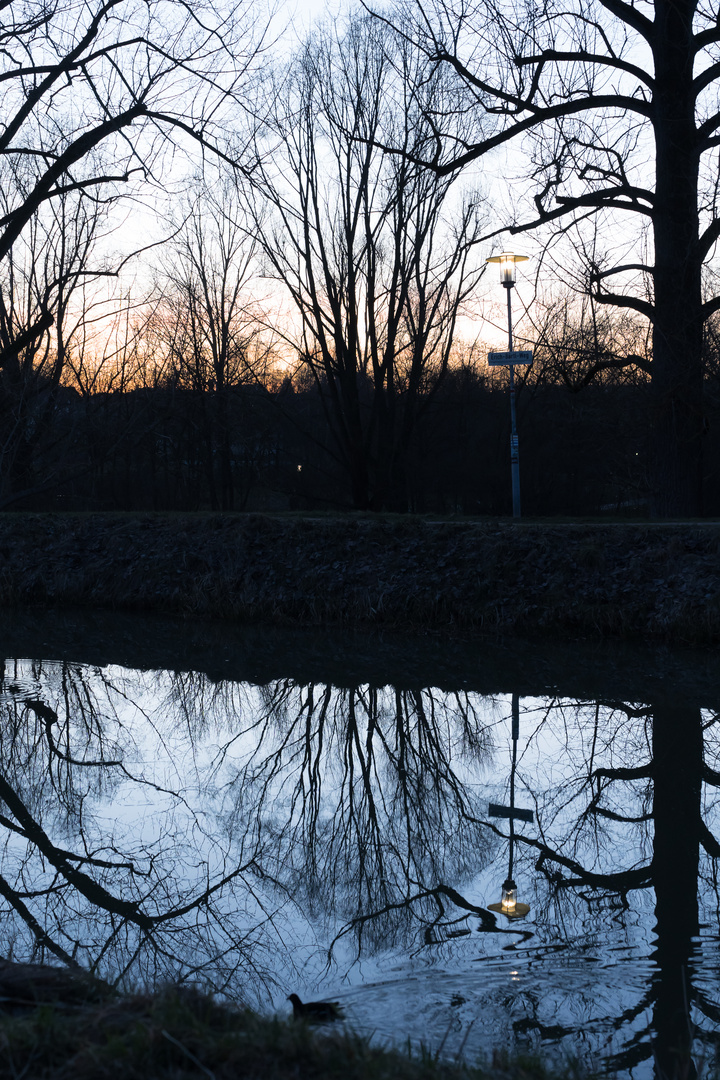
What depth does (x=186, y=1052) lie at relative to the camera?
272 cm

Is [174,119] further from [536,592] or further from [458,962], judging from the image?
[458,962]

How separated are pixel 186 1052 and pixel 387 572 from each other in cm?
1258

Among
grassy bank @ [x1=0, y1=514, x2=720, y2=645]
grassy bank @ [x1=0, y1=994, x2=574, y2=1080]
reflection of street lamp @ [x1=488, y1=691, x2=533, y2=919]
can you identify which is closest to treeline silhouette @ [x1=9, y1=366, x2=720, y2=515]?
grassy bank @ [x1=0, y1=514, x2=720, y2=645]

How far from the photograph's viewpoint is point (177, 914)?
5039mm

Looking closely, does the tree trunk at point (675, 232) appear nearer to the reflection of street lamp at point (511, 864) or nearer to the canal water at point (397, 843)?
the canal water at point (397, 843)

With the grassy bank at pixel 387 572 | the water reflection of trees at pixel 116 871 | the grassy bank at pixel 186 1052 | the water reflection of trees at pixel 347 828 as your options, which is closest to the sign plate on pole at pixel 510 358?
the grassy bank at pixel 387 572

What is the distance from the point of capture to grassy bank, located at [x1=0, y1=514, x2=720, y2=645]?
13594mm

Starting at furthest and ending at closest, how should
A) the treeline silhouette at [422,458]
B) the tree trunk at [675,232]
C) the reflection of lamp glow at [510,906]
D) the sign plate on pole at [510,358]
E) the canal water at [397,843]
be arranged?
the treeline silhouette at [422,458]
the sign plate on pole at [510,358]
the tree trunk at [675,232]
the reflection of lamp glow at [510,906]
the canal water at [397,843]

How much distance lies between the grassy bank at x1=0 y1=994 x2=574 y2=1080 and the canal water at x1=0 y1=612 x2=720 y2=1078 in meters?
0.53

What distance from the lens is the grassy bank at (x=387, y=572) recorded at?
1359 centimetres

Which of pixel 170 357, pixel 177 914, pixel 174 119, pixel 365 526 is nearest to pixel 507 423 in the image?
pixel 170 357

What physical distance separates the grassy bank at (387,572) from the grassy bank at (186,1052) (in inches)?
423

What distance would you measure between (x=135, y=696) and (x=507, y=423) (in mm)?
25461

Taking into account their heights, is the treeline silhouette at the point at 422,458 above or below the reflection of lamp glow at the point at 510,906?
above
